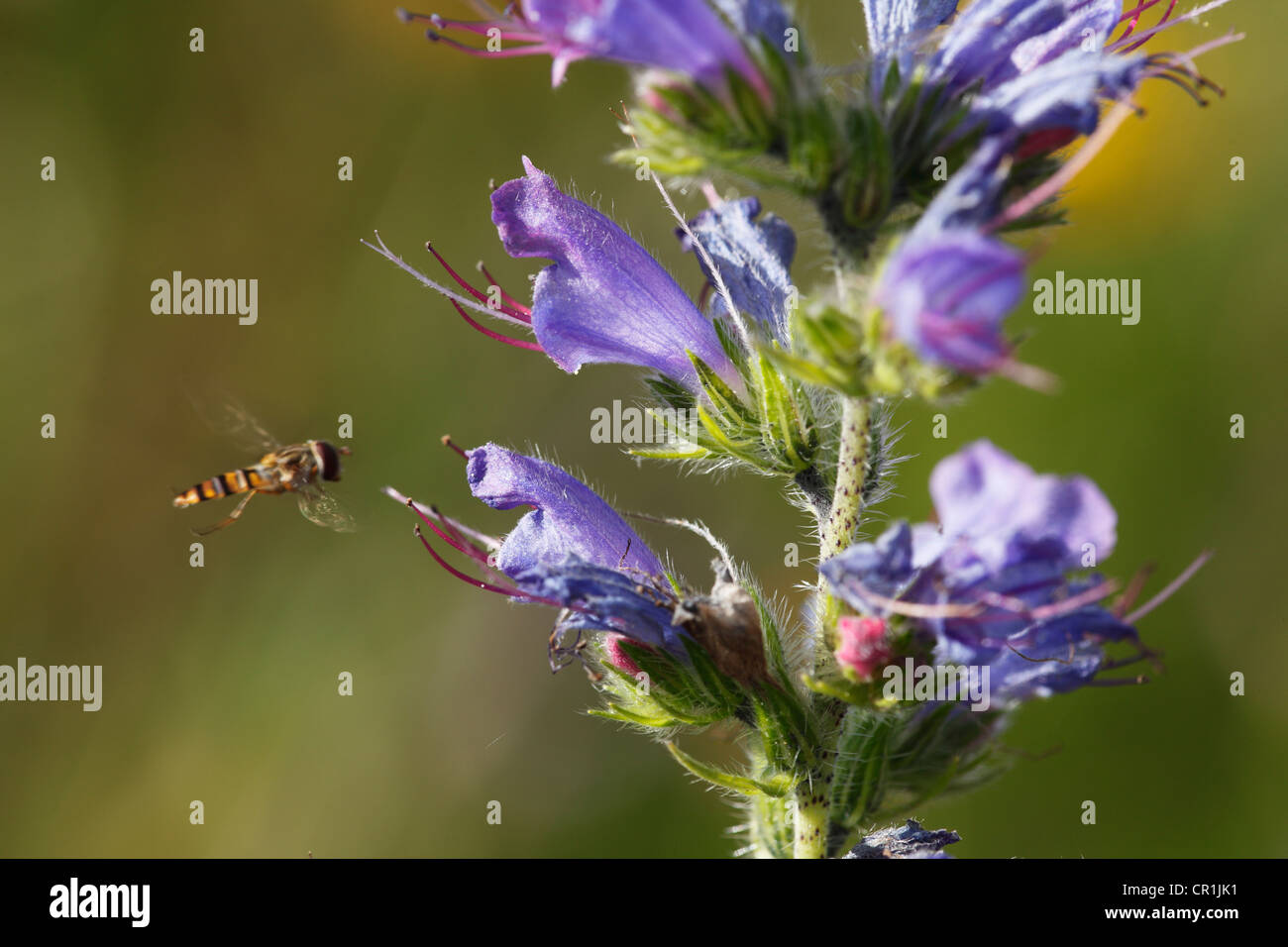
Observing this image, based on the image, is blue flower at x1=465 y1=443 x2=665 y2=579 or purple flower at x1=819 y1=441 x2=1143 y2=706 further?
blue flower at x1=465 y1=443 x2=665 y2=579

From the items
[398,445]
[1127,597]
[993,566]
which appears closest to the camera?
[993,566]

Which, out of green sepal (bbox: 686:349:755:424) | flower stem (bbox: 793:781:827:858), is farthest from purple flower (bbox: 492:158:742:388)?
flower stem (bbox: 793:781:827:858)

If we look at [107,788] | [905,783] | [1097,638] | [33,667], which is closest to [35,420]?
[33,667]

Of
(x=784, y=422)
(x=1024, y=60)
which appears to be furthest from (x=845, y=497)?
(x=1024, y=60)

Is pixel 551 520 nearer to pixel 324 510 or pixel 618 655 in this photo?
pixel 618 655

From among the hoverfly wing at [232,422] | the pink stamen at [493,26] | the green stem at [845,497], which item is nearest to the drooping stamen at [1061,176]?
the green stem at [845,497]

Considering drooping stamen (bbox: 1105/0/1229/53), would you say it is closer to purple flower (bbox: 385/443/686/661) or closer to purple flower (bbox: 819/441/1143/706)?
purple flower (bbox: 819/441/1143/706)

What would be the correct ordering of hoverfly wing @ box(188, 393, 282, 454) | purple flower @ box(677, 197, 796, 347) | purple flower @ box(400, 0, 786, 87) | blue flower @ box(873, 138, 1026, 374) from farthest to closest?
1. hoverfly wing @ box(188, 393, 282, 454)
2. purple flower @ box(677, 197, 796, 347)
3. purple flower @ box(400, 0, 786, 87)
4. blue flower @ box(873, 138, 1026, 374)

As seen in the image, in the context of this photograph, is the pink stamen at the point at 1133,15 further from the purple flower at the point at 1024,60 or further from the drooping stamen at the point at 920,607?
the drooping stamen at the point at 920,607
